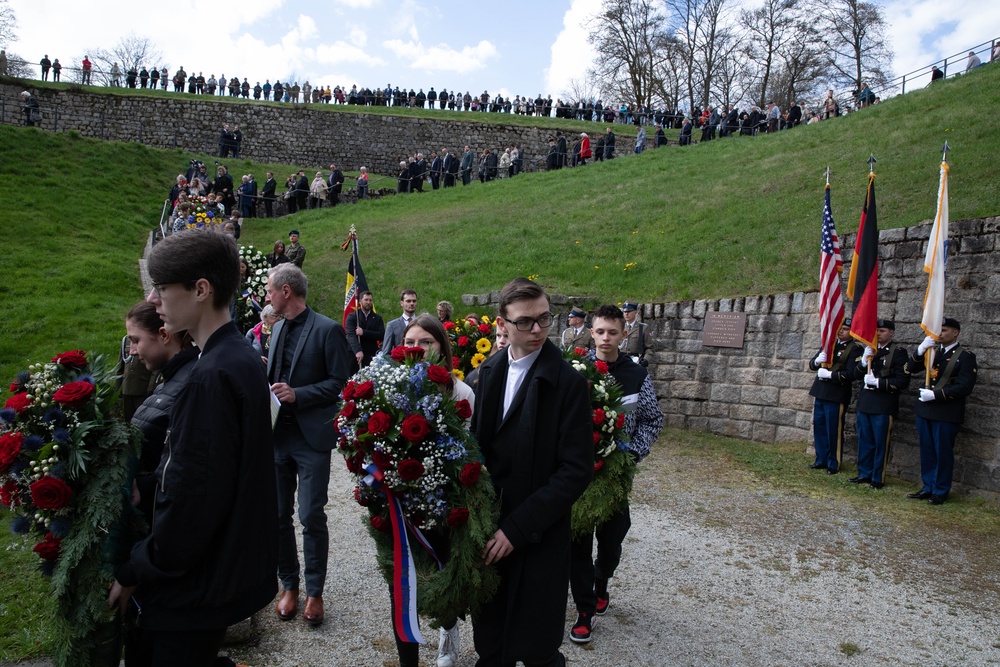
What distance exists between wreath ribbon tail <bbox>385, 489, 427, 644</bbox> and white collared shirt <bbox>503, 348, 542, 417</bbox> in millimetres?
634

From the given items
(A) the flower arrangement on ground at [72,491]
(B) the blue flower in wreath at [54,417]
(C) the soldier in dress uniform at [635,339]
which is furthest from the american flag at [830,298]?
(B) the blue flower in wreath at [54,417]

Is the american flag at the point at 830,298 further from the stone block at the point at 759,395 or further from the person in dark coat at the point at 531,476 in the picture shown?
the person in dark coat at the point at 531,476

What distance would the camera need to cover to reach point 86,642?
232 centimetres

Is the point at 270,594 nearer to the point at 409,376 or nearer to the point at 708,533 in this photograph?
the point at 409,376

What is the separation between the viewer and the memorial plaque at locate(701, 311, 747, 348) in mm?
10188

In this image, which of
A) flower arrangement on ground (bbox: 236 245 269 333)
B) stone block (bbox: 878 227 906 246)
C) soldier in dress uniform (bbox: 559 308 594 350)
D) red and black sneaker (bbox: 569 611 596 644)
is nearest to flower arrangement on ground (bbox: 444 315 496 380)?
soldier in dress uniform (bbox: 559 308 594 350)

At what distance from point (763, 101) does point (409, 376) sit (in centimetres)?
4552

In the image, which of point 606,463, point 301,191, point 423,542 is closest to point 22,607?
→ point 423,542

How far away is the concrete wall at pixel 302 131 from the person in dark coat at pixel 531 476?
35.1m

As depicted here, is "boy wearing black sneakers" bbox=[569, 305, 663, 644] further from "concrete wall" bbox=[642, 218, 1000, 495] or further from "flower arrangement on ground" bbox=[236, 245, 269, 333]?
"flower arrangement on ground" bbox=[236, 245, 269, 333]

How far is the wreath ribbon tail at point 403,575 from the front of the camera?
2.77 m

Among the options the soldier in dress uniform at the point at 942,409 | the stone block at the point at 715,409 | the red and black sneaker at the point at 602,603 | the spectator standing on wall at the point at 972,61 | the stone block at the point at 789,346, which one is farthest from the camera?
the spectator standing on wall at the point at 972,61

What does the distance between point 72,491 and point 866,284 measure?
8.72 m

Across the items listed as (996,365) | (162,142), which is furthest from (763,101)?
(996,365)
